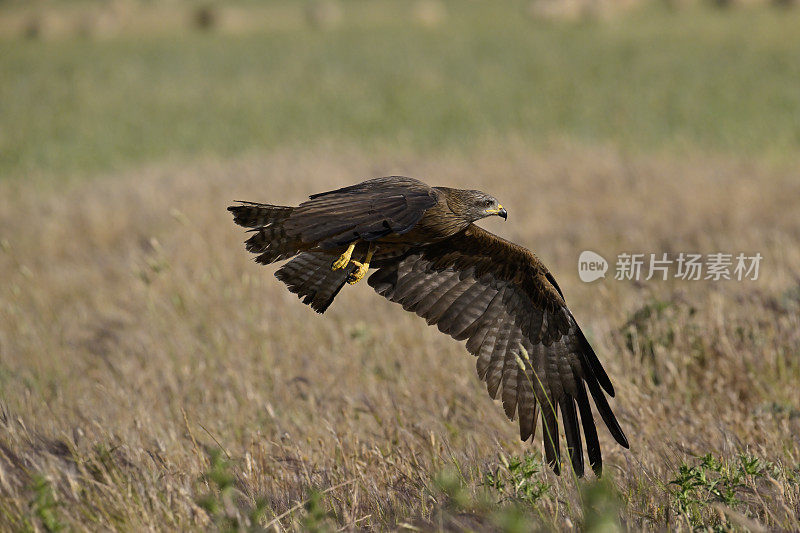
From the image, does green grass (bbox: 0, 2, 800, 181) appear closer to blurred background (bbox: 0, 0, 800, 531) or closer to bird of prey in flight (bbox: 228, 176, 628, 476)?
blurred background (bbox: 0, 0, 800, 531)

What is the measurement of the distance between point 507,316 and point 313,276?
40.6 inches

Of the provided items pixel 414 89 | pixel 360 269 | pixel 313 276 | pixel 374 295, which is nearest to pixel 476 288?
pixel 313 276

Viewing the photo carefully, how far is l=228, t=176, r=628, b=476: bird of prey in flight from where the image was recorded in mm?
3232

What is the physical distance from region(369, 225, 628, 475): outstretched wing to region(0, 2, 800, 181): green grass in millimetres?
10651

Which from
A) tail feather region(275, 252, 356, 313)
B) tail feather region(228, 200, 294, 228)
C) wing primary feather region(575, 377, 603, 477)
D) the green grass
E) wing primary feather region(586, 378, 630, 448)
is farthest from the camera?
the green grass

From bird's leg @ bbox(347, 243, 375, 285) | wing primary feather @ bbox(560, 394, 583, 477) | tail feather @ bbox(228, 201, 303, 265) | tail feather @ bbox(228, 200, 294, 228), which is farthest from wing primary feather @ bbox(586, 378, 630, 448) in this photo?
tail feather @ bbox(228, 200, 294, 228)

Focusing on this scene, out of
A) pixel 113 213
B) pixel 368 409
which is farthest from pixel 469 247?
pixel 113 213

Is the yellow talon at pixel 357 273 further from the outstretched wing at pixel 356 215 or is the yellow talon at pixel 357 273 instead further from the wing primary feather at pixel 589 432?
the wing primary feather at pixel 589 432

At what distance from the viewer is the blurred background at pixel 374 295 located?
3.26 meters

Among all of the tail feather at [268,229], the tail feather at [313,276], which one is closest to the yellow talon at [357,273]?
the tail feather at [268,229]

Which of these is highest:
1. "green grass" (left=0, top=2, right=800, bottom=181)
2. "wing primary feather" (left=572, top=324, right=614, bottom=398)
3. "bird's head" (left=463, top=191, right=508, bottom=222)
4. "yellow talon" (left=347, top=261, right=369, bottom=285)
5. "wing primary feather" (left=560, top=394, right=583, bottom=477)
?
"green grass" (left=0, top=2, right=800, bottom=181)

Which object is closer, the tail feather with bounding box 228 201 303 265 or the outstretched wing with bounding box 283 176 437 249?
the outstretched wing with bounding box 283 176 437 249

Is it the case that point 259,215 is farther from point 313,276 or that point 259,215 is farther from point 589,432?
point 589,432

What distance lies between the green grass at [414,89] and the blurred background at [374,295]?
14 cm
